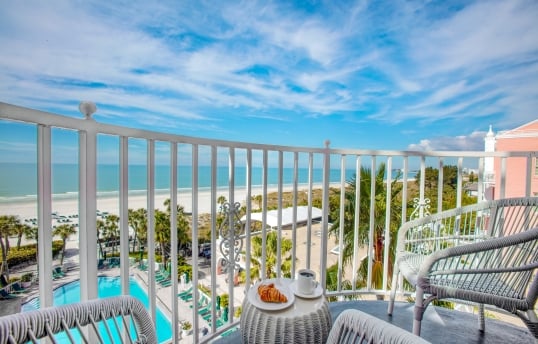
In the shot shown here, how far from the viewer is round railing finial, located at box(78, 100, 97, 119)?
934 millimetres

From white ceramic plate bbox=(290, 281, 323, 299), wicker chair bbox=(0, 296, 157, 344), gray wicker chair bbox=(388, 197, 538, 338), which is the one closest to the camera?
wicker chair bbox=(0, 296, 157, 344)

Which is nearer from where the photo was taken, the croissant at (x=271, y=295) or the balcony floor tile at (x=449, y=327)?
the croissant at (x=271, y=295)

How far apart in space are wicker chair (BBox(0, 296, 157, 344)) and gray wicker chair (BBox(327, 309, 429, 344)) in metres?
0.51

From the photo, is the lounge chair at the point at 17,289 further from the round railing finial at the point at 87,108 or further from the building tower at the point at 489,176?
the building tower at the point at 489,176

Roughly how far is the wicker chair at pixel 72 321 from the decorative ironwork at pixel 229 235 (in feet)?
2.35

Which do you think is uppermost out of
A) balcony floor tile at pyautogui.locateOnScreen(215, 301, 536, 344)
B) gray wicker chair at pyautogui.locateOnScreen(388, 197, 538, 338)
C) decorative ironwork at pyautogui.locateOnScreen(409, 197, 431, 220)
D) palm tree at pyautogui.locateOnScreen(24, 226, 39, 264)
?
palm tree at pyautogui.locateOnScreen(24, 226, 39, 264)

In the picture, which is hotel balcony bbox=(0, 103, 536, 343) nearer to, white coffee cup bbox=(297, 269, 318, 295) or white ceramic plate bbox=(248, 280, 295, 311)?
white ceramic plate bbox=(248, 280, 295, 311)

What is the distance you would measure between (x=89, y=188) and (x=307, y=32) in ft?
27.4

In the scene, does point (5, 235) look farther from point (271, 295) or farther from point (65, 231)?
point (271, 295)

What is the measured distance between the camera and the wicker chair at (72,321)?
21.0 inches

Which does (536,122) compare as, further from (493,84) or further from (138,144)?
(138,144)

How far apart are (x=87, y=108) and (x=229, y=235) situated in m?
0.89

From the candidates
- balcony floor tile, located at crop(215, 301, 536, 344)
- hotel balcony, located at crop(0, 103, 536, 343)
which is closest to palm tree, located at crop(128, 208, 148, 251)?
hotel balcony, located at crop(0, 103, 536, 343)

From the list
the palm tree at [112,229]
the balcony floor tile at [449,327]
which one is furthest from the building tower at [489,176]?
the palm tree at [112,229]
